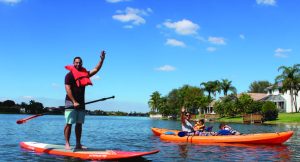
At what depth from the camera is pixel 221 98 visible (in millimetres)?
106812

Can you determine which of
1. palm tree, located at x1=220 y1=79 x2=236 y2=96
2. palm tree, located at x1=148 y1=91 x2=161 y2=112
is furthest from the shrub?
palm tree, located at x1=148 y1=91 x2=161 y2=112

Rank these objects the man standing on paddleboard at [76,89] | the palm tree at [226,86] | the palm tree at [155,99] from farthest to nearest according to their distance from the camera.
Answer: the palm tree at [155,99] < the palm tree at [226,86] < the man standing on paddleboard at [76,89]

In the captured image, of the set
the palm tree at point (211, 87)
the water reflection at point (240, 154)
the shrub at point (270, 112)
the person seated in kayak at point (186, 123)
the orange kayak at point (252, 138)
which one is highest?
the palm tree at point (211, 87)

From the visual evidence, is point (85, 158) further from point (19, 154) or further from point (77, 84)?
point (19, 154)

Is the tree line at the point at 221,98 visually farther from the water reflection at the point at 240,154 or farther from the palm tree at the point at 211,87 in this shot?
the water reflection at the point at 240,154

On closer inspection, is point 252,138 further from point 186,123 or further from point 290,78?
point 290,78

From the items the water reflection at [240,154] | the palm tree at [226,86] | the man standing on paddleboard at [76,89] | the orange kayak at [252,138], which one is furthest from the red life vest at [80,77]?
the palm tree at [226,86]

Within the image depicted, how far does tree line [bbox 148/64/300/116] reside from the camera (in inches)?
3066

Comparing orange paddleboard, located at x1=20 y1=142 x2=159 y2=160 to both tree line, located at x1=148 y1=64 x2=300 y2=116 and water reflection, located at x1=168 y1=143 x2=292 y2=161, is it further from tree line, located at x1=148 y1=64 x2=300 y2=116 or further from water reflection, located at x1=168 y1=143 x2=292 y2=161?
tree line, located at x1=148 y1=64 x2=300 y2=116

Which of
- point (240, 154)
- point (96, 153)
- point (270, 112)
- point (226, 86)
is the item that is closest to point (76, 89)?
point (96, 153)

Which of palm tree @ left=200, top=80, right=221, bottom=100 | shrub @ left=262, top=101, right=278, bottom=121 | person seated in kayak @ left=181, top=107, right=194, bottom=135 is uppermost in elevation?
palm tree @ left=200, top=80, right=221, bottom=100

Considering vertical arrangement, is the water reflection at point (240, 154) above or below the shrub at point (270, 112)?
below

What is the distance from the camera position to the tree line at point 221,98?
77.9 metres

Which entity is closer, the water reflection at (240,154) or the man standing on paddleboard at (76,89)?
the man standing on paddleboard at (76,89)
